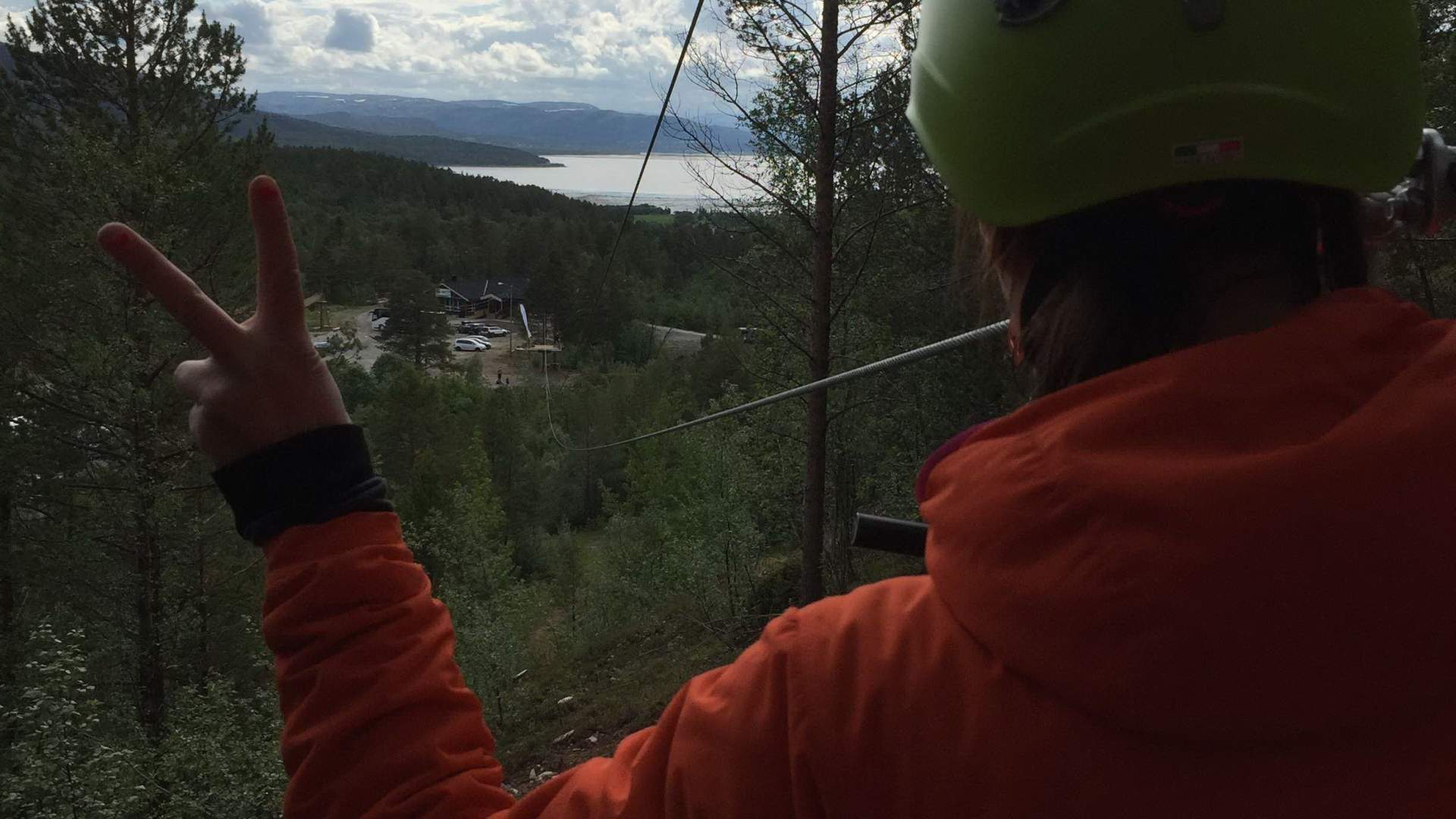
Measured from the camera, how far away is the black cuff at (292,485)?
1.01m

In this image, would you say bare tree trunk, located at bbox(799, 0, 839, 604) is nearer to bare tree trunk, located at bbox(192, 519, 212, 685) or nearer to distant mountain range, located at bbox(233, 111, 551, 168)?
bare tree trunk, located at bbox(192, 519, 212, 685)

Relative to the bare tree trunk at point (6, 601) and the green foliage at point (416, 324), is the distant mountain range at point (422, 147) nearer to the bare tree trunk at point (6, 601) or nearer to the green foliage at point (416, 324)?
the green foliage at point (416, 324)

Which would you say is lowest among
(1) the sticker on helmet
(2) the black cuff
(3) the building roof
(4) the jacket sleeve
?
(3) the building roof

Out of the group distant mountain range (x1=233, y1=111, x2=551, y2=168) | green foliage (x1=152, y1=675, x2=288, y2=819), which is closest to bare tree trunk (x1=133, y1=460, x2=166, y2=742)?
green foliage (x1=152, y1=675, x2=288, y2=819)

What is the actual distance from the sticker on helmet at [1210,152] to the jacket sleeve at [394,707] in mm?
520

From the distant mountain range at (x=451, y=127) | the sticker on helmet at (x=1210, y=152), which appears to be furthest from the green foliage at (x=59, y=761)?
the distant mountain range at (x=451, y=127)

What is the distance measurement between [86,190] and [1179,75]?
1460cm

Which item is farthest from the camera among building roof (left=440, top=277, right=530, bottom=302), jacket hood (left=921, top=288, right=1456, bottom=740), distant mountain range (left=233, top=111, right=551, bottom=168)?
distant mountain range (left=233, top=111, right=551, bottom=168)

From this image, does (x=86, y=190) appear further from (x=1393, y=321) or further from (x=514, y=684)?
(x=1393, y=321)

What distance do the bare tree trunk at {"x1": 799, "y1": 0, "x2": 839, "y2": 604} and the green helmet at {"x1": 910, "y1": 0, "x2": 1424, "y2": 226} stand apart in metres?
7.57

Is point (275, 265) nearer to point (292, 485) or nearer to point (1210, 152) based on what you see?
point (292, 485)

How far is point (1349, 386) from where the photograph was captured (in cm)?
67

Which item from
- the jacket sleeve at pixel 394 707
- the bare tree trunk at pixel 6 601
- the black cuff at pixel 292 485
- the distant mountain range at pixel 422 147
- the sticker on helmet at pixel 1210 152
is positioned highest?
the distant mountain range at pixel 422 147

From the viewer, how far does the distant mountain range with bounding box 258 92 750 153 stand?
137ft
